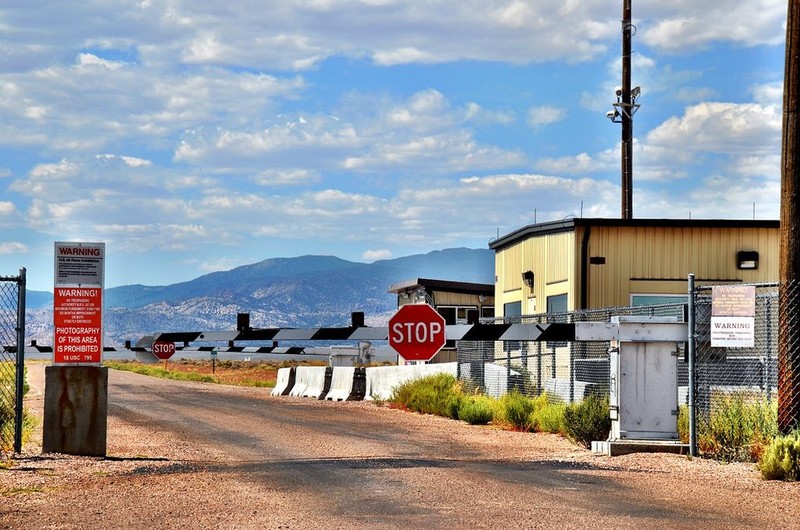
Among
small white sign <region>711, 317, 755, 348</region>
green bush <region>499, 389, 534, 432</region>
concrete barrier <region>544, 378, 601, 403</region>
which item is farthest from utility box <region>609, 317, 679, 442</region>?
green bush <region>499, 389, 534, 432</region>

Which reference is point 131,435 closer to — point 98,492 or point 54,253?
point 54,253

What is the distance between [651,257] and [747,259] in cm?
206

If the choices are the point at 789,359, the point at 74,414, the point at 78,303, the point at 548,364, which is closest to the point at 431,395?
the point at 548,364

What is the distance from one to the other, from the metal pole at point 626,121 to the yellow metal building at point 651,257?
5962mm

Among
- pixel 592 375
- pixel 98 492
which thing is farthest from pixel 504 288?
pixel 98 492

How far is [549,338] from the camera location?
53.3 ft

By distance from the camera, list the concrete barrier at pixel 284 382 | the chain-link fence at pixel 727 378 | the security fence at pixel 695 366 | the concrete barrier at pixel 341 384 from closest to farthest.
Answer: the security fence at pixel 695 366, the chain-link fence at pixel 727 378, the concrete barrier at pixel 341 384, the concrete barrier at pixel 284 382

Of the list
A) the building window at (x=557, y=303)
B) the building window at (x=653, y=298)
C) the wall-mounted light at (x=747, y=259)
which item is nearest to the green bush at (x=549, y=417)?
the building window at (x=557, y=303)

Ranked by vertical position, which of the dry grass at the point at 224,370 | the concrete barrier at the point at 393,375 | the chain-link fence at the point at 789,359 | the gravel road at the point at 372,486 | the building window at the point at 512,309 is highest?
the building window at the point at 512,309

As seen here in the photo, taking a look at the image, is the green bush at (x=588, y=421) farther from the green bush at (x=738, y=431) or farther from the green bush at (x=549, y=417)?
the green bush at (x=738, y=431)

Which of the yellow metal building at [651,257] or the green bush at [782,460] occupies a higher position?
the yellow metal building at [651,257]

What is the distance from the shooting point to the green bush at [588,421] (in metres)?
16.8

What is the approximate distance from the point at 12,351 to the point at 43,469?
1893 mm

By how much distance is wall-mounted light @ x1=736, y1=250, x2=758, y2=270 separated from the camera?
26281 millimetres
